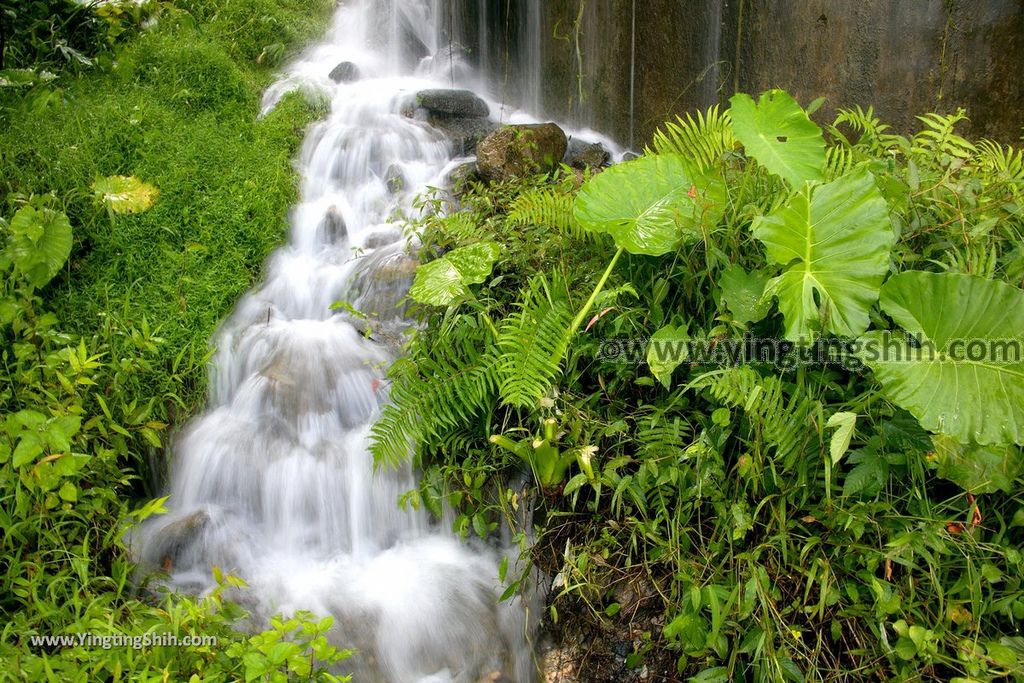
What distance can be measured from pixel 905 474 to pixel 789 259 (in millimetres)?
739

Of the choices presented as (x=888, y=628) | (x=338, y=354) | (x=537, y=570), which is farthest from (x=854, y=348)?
(x=338, y=354)

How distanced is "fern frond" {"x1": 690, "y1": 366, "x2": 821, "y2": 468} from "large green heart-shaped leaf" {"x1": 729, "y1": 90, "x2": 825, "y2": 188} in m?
0.65

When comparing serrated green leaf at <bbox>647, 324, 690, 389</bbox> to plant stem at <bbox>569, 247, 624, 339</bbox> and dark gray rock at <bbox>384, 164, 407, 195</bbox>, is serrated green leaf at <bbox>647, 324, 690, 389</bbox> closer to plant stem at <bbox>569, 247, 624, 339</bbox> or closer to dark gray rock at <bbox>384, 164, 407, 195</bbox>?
plant stem at <bbox>569, 247, 624, 339</bbox>

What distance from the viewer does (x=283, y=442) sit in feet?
10.8

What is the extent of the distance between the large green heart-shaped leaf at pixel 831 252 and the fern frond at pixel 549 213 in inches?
38.0

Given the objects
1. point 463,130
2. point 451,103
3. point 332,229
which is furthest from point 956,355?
point 451,103

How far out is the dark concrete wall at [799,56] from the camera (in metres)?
3.83

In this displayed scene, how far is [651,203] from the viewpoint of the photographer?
8.35 ft

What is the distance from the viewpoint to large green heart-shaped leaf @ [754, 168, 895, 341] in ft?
6.43

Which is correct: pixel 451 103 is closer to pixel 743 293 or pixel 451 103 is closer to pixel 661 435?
pixel 743 293

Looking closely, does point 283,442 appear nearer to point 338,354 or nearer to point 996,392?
point 338,354

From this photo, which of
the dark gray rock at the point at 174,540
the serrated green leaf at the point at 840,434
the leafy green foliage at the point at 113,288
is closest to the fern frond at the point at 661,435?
the serrated green leaf at the point at 840,434

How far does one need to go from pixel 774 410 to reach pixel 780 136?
898 mm

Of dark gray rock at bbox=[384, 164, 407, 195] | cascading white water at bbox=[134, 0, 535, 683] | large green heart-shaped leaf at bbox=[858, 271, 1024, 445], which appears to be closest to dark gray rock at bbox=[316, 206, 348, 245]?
cascading white water at bbox=[134, 0, 535, 683]
